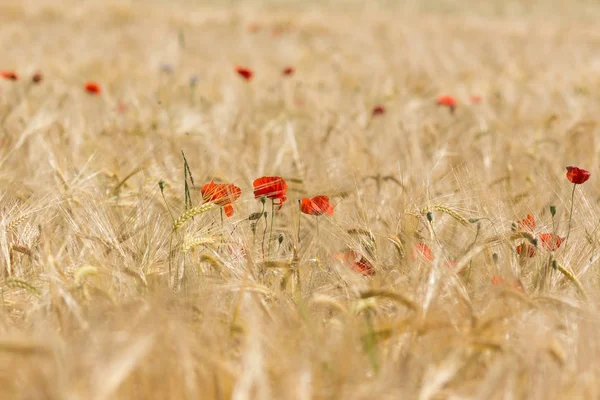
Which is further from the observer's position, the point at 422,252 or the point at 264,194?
the point at 264,194

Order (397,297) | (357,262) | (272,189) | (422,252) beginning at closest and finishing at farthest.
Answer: (397,297), (422,252), (357,262), (272,189)

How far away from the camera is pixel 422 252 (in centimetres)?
132

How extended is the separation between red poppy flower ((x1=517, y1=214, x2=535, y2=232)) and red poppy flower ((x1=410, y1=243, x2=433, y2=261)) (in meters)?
0.21

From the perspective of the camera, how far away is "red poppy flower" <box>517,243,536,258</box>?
1.46m

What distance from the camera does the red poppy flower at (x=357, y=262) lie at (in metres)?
1.42

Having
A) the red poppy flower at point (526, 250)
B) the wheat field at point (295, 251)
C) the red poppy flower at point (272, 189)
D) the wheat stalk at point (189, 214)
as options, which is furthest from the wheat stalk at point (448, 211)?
the wheat stalk at point (189, 214)

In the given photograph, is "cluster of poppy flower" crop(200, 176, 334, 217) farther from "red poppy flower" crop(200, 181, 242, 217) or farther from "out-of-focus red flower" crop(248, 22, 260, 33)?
"out-of-focus red flower" crop(248, 22, 260, 33)

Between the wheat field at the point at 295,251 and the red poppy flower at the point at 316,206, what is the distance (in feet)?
0.10

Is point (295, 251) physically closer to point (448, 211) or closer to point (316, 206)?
point (316, 206)

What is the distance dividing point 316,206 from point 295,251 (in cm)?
13

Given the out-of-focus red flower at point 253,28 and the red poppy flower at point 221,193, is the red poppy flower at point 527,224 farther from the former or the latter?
Answer: the out-of-focus red flower at point 253,28

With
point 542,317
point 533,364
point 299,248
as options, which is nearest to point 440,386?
point 533,364

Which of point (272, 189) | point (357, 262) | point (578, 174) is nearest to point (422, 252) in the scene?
point (357, 262)

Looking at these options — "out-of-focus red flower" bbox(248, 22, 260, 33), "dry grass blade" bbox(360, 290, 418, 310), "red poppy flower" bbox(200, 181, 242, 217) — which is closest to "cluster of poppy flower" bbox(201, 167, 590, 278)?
"red poppy flower" bbox(200, 181, 242, 217)
